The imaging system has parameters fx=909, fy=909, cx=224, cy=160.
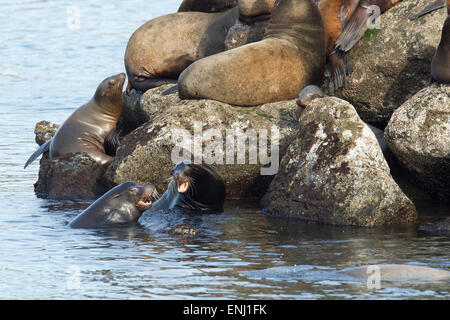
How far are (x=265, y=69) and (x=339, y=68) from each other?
0.87m

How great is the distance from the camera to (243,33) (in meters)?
11.2

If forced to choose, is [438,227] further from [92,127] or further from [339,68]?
[92,127]

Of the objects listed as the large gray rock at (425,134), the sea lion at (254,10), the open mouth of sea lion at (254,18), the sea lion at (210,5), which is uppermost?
the sea lion at (210,5)

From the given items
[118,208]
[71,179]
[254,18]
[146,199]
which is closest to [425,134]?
[146,199]

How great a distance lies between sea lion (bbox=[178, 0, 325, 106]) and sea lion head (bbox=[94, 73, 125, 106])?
1.67 m

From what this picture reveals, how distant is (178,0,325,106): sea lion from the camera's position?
10.0 metres

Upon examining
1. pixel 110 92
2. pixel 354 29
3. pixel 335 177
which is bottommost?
pixel 335 177

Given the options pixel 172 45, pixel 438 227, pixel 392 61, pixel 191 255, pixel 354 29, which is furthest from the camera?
pixel 172 45

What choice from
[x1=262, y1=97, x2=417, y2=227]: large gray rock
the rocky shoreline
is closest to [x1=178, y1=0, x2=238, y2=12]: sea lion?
the rocky shoreline

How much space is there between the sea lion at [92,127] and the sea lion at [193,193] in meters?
1.88

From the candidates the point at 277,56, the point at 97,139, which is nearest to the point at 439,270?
the point at 277,56

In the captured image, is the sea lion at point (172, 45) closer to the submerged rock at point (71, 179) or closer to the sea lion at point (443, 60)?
the submerged rock at point (71, 179)

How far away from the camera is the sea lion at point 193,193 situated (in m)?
8.99

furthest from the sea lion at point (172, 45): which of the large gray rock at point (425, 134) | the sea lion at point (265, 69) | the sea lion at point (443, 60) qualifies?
the large gray rock at point (425, 134)
